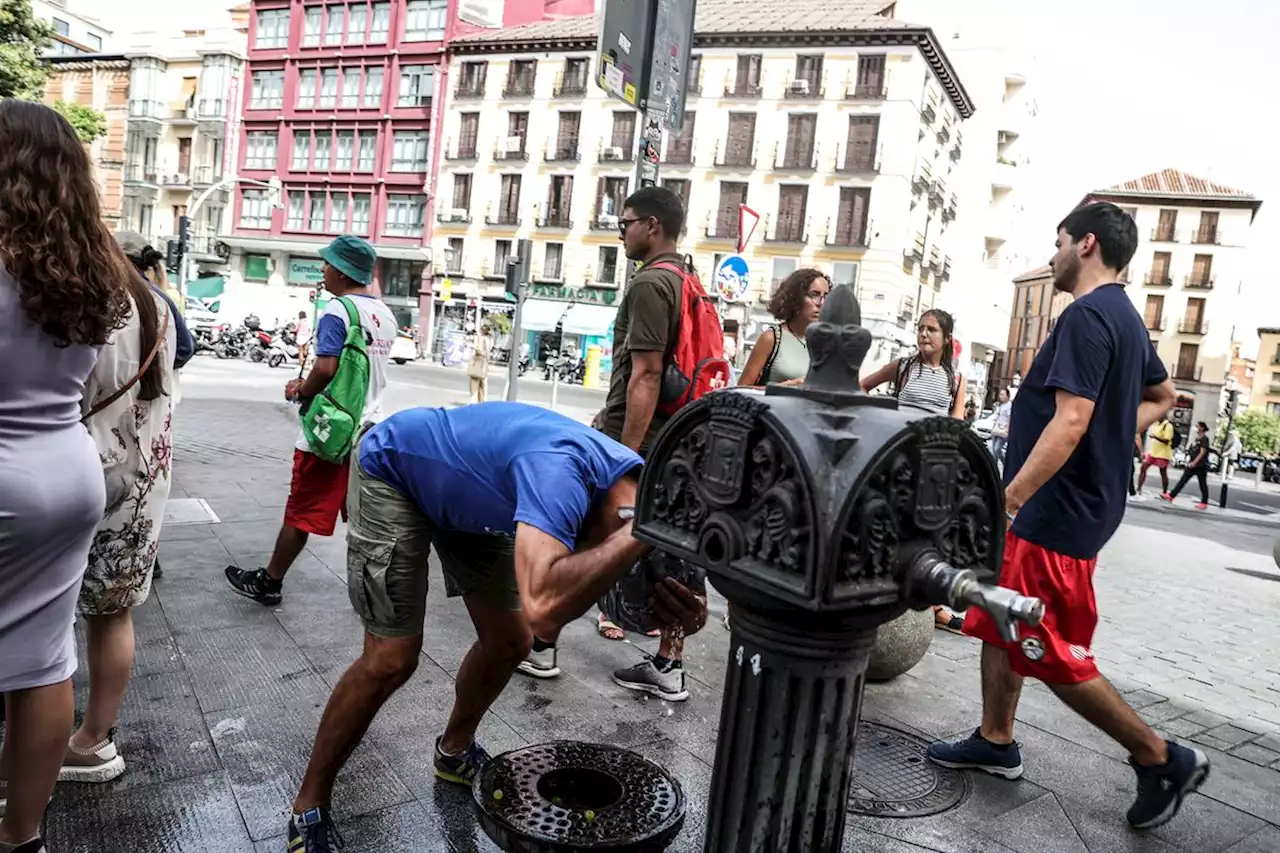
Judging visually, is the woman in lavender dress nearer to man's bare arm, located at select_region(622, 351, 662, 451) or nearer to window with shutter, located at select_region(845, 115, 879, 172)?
man's bare arm, located at select_region(622, 351, 662, 451)

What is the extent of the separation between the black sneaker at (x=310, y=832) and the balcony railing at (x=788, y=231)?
35097 millimetres

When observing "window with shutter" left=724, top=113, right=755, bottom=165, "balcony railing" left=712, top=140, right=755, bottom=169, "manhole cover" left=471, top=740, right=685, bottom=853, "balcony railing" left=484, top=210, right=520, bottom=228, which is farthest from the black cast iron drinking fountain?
"balcony railing" left=484, top=210, right=520, bottom=228

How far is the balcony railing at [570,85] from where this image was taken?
38969mm

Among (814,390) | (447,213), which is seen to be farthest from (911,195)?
(814,390)

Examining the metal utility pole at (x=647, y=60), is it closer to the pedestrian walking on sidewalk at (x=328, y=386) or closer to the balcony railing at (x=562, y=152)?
the pedestrian walking on sidewalk at (x=328, y=386)

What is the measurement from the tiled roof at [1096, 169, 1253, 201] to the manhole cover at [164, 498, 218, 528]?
206 ft

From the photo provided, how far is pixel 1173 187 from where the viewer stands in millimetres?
57125

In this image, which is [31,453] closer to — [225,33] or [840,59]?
[840,59]

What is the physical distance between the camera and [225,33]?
146 ft

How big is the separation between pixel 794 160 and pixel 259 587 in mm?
34846

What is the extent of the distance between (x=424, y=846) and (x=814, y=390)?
5.61 feet

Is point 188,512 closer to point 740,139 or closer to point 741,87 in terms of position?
point 740,139

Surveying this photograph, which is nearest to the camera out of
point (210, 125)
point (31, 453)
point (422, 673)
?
point (31, 453)

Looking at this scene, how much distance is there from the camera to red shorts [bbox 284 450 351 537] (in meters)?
4.12
